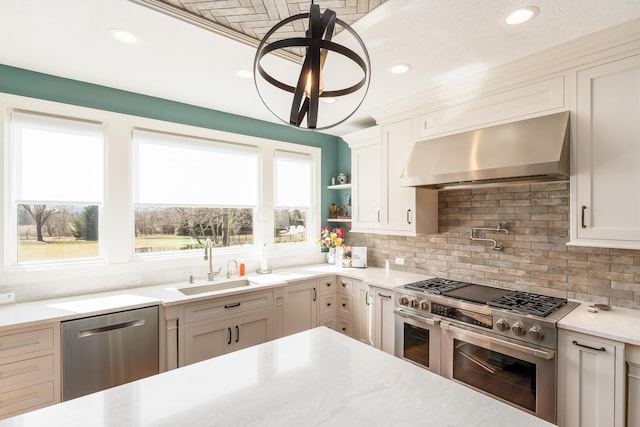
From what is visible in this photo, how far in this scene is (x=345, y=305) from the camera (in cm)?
337

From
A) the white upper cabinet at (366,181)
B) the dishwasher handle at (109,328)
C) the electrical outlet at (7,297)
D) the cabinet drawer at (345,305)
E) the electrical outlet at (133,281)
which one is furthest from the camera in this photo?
the white upper cabinet at (366,181)

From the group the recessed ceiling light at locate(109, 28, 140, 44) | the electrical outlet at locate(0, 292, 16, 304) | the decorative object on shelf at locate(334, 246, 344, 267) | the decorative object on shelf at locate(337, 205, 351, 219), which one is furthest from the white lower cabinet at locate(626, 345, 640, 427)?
the electrical outlet at locate(0, 292, 16, 304)

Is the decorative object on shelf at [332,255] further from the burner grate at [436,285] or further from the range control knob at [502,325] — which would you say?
the range control knob at [502,325]

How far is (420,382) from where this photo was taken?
1.15 metres

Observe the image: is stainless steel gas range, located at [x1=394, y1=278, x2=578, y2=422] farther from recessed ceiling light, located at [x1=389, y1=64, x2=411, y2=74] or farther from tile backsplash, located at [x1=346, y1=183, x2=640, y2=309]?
recessed ceiling light, located at [x1=389, y1=64, x2=411, y2=74]

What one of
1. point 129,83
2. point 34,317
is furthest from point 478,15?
point 34,317

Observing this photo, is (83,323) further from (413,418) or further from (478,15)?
(478,15)

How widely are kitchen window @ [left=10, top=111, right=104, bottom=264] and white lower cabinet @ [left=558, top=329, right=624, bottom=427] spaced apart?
347 cm

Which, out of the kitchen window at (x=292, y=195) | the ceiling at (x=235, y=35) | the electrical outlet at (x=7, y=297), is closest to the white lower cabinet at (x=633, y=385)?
the ceiling at (x=235, y=35)

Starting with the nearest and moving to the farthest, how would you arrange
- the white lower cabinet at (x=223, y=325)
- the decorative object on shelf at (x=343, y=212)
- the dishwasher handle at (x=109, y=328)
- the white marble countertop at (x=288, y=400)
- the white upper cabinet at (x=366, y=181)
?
the white marble countertop at (x=288, y=400) < the dishwasher handle at (x=109, y=328) < the white lower cabinet at (x=223, y=325) < the white upper cabinet at (x=366, y=181) < the decorative object on shelf at (x=343, y=212)

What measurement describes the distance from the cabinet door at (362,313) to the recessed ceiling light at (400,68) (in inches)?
75.8

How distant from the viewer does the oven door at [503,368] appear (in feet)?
6.07

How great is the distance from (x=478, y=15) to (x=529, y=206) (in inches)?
59.3

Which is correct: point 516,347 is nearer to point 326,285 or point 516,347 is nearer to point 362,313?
point 362,313
